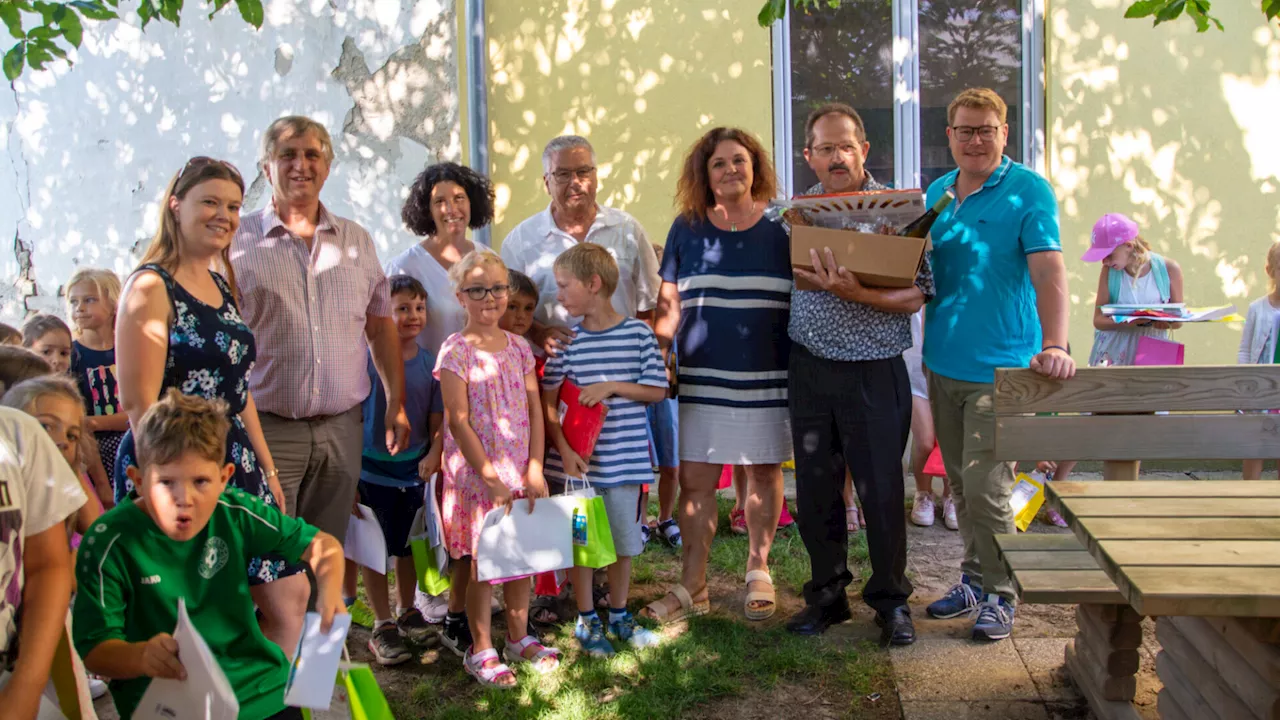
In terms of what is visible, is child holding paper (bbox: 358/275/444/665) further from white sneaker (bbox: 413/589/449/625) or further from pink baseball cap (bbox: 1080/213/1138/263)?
pink baseball cap (bbox: 1080/213/1138/263)

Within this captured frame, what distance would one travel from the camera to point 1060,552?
3.39 meters

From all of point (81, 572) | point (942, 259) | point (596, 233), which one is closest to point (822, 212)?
point (942, 259)

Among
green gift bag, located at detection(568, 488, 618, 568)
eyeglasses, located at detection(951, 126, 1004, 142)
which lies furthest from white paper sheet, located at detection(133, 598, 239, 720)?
eyeglasses, located at detection(951, 126, 1004, 142)

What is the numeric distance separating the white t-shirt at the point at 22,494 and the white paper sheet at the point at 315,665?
0.55 m

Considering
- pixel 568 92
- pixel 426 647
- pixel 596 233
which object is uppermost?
pixel 568 92

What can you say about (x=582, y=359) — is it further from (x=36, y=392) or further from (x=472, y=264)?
(x=36, y=392)

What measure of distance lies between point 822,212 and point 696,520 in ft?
4.63

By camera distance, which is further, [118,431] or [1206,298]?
[1206,298]

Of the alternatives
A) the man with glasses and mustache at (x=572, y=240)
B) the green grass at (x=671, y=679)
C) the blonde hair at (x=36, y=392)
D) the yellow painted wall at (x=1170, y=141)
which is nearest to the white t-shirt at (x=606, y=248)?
the man with glasses and mustache at (x=572, y=240)

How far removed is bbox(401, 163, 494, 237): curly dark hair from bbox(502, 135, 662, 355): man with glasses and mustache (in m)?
0.20

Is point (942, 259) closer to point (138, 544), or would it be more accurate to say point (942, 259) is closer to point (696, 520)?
point (696, 520)

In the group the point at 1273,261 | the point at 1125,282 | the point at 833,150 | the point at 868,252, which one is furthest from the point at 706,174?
the point at 1273,261

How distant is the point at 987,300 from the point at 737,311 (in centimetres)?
95

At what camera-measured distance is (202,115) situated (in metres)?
6.96
